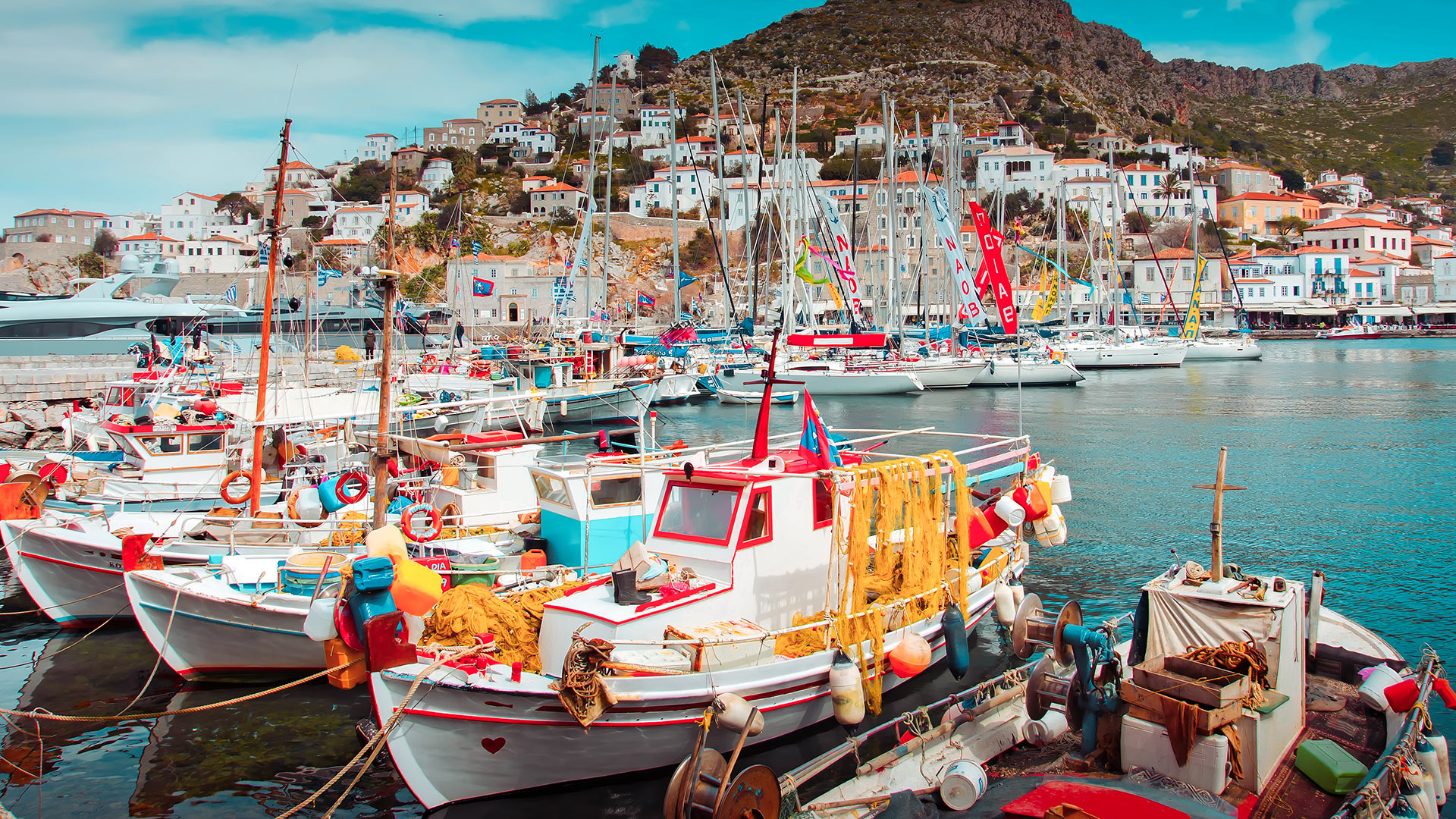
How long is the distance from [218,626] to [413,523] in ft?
11.8

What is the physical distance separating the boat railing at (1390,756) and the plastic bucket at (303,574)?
1161cm

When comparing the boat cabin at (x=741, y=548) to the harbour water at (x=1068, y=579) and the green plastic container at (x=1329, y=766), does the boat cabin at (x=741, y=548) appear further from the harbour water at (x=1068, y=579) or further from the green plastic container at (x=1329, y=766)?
the green plastic container at (x=1329, y=766)

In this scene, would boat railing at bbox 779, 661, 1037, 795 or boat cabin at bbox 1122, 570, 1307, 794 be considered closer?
boat cabin at bbox 1122, 570, 1307, 794

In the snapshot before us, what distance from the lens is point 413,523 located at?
49.8 feet

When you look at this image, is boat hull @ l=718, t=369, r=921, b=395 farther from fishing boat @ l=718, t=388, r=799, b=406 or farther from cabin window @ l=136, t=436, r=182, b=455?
cabin window @ l=136, t=436, r=182, b=455

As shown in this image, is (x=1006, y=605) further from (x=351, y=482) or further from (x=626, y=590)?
(x=351, y=482)

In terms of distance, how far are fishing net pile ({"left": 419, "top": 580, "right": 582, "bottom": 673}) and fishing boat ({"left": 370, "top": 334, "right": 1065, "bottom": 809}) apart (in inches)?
1.9

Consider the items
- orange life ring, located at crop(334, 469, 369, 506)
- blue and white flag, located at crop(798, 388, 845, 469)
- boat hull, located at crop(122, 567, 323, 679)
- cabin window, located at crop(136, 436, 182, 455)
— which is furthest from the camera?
cabin window, located at crop(136, 436, 182, 455)

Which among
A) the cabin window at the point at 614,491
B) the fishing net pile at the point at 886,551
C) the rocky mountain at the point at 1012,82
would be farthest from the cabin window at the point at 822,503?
the rocky mountain at the point at 1012,82

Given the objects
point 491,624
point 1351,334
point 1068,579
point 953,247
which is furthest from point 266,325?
point 1351,334

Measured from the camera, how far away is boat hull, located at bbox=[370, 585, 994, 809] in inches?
336

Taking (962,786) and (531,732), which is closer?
(962,786)

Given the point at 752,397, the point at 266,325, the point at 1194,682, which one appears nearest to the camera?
the point at 1194,682

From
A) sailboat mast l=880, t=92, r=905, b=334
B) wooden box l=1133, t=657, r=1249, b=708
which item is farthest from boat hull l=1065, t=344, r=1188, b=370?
wooden box l=1133, t=657, r=1249, b=708
